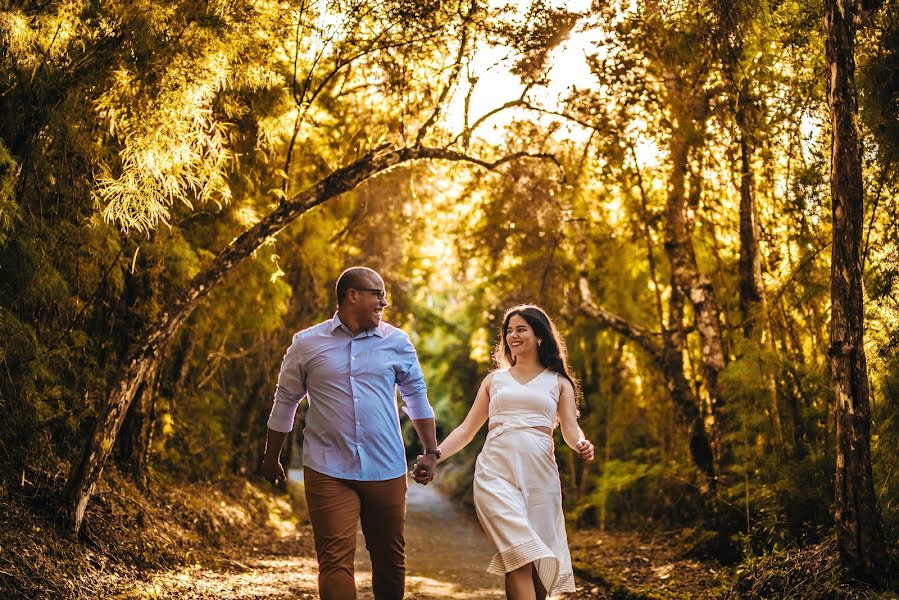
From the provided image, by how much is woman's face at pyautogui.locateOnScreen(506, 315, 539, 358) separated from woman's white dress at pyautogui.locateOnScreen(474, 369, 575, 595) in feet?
0.59

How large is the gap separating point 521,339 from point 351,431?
1288 millimetres

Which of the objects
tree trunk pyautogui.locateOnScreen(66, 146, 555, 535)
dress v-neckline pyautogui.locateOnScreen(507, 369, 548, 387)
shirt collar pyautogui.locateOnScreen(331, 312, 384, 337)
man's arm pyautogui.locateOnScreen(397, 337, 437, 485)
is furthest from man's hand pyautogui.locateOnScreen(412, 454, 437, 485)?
tree trunk pyautogui.locateOnScreen(66, 146, 555, 535)

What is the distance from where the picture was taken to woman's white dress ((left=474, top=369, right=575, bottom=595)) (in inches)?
202

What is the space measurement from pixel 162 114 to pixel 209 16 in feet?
3.03

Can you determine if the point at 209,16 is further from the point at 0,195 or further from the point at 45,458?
the point at 45,458

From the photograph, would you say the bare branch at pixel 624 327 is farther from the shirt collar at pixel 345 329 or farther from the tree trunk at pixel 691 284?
the shirt collar at pixel 345 329

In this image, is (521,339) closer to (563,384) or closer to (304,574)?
(563,384)

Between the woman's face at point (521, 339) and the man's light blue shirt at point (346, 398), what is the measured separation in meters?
0.74

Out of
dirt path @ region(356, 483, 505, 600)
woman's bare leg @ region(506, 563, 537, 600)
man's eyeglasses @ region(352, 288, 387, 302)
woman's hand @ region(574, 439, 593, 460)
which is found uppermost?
man's eyeglasses @ region(352, 288, 387, 302)

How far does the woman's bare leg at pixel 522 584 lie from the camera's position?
16.5 feet

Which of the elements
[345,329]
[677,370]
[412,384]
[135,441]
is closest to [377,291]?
[345,329]

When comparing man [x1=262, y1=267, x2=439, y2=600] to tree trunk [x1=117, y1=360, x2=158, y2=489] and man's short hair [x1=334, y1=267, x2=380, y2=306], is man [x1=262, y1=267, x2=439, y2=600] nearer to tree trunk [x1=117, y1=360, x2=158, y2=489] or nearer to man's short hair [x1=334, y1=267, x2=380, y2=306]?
man's short hair [x1=334, y1=267, x2=380, y2=306]

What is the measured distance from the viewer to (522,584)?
198 inches

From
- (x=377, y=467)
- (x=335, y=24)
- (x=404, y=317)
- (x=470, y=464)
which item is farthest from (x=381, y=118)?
(x=470, y=464)
